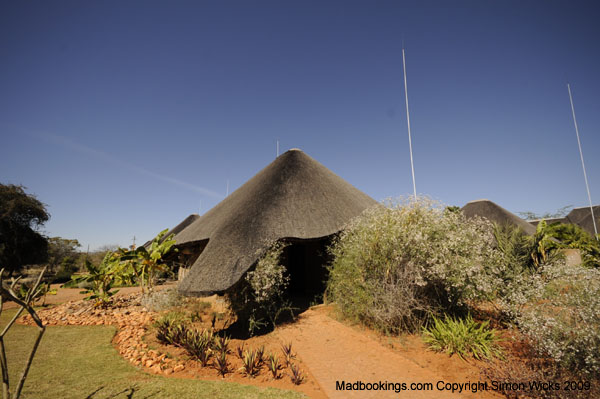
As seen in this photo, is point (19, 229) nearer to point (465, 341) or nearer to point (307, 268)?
point (307, 268)

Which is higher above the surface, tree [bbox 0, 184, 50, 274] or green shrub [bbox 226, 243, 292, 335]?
tree [bbox 0, 184, 50, 274]

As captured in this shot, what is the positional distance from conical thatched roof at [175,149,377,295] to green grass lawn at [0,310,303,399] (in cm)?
183

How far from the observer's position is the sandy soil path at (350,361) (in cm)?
389

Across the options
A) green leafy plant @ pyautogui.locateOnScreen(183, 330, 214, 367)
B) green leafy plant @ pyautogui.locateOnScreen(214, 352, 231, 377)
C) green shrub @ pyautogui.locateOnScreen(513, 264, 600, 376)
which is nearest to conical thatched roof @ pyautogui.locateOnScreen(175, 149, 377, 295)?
green leafy plant @ pyautogui.locateOnScreen(183, 330, 214, 367)

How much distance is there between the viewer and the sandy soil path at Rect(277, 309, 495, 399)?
153 inches

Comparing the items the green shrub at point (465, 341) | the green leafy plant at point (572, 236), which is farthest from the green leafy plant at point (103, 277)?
the green leafy plant at point (572, 236)

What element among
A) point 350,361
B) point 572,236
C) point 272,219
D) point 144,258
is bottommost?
point 350,361

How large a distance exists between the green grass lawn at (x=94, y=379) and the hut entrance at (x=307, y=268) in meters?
4.99

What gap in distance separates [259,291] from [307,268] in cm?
390

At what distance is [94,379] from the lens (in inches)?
163

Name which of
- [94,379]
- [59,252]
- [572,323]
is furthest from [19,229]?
[572,323]

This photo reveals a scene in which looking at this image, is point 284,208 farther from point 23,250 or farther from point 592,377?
point 23,250

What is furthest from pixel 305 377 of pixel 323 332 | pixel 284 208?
pixel 284 208

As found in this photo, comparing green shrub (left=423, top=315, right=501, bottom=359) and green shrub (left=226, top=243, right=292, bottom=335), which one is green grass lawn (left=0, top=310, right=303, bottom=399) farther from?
green shrub (left=423, top=315, right=501, bottom=359)
